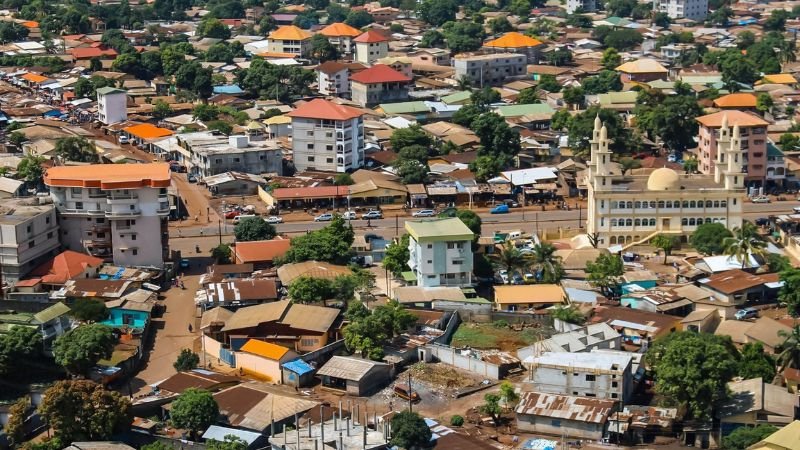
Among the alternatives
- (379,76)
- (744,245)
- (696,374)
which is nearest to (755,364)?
(696,374)

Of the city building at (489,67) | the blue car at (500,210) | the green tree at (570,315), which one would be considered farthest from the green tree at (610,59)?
the green tree at (570,315)

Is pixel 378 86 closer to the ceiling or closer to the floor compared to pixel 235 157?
closer to the ceiling

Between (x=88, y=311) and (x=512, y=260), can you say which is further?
(x=512, y=260)

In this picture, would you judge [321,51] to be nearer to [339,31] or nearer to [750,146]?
[339,31]

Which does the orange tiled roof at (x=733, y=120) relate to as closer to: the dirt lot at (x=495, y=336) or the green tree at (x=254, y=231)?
the dirt lot at (x=495, y=336)

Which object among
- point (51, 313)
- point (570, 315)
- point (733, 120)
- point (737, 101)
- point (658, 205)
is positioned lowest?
point (570, 315)

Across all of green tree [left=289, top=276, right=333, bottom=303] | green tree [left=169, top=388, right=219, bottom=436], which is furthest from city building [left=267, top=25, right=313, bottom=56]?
green tree [left=169, top=388, right=219, bottom=436]
